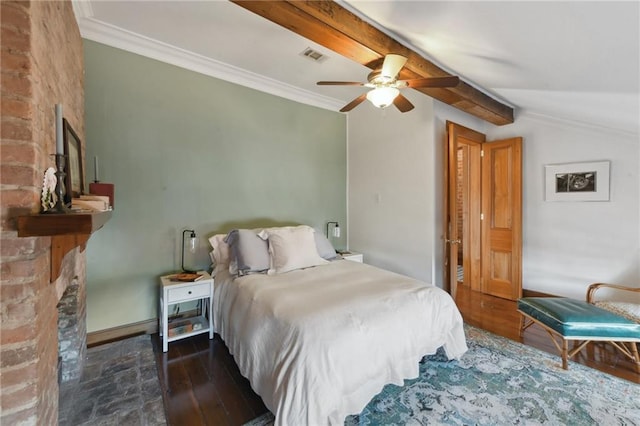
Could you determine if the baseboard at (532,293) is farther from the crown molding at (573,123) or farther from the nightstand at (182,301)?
the nightstand at (182,301)

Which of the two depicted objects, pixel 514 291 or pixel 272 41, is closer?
pixel 272 41

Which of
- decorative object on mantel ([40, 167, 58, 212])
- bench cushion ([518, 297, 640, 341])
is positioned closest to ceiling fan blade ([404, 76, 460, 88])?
bench cushion ([518, 297, 640, 341])

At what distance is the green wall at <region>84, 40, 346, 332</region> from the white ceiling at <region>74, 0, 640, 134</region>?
228 mm

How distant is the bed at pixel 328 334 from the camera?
4.48 ft

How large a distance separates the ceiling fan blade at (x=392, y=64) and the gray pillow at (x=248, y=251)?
6.04 ft

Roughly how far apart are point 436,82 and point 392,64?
0.32 meters

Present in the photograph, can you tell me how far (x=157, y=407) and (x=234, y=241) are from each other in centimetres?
135

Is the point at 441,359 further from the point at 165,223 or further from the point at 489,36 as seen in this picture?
the point at 165,223

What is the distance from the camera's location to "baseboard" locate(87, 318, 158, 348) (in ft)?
7.79

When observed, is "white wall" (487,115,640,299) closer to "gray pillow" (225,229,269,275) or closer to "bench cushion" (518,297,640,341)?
"bench cushion" (518,297,640,341)

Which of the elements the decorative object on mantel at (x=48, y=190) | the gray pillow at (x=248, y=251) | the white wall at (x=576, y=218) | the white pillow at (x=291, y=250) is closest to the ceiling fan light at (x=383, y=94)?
the white pillow at (x=291, y=250)

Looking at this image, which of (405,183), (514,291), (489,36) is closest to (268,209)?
(405,183)

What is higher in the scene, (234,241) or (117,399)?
(234,241)

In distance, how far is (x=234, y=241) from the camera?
2621mm
